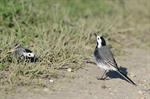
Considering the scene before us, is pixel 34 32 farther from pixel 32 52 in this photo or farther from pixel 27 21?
pixel 32 52

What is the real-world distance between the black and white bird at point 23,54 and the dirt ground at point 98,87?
58 centimetres

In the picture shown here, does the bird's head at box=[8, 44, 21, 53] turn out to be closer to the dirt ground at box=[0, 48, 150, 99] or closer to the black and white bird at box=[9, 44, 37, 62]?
the black and white bird at box=[9, 44, 37, 62]

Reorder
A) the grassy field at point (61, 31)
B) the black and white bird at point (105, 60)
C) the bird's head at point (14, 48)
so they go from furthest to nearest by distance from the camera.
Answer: the bird's head at point (14, 48), the black and white bird at point (105, 60), the grassy field at point (61, 31)

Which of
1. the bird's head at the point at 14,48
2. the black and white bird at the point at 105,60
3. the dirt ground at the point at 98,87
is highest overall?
the bird's head at the point at 14,48

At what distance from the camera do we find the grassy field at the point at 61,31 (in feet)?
27.2

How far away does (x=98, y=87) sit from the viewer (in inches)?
329

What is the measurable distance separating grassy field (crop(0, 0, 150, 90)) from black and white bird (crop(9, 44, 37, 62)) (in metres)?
0.13

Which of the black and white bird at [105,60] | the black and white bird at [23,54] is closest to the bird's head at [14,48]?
the black and white bird at [23,54]

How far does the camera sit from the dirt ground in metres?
7.68

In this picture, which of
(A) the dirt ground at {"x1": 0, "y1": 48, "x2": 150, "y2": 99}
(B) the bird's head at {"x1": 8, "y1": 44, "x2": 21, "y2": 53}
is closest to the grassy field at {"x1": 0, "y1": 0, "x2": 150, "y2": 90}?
(B) the bird's head at {"x1": 8, "y1": 44, "x2": 21, "y2": 53}

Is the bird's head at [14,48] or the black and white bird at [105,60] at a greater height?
the bird's head at [14,48]

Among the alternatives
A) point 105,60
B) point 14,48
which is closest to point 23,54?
point 14,48

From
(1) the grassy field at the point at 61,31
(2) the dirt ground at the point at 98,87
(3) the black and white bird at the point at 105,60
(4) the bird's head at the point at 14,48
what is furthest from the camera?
(4) the bird's head at the point at 14,48

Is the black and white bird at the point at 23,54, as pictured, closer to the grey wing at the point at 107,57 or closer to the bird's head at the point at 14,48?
the bird's head at the point at 14,48
